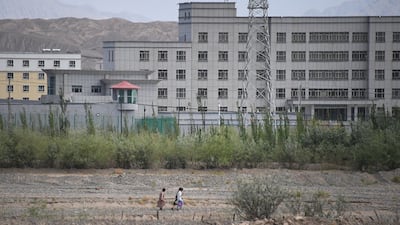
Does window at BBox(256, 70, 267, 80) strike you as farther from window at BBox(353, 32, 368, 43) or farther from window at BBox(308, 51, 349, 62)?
window at BBox(353, 32, 368, 43)

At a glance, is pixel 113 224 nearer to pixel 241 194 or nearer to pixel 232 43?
pixel 241 194

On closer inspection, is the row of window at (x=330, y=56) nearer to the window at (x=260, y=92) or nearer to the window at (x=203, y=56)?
the window at (x=260, y=92)

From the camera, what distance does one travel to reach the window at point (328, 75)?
86125mm

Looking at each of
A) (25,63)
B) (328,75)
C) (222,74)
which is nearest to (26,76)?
(25,63)

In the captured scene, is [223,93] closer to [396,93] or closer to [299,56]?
[299,56]

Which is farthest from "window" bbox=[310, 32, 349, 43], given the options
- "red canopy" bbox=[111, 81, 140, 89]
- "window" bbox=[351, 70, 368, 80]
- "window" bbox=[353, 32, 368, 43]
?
"red canopy" bbox=[111, 81, 140, 89]

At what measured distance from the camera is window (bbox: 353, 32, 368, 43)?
85.8m

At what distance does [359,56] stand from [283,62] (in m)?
7.26

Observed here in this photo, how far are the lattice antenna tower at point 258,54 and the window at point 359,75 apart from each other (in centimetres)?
855

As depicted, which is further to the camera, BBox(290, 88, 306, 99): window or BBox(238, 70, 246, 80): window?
BBox(290, 88, 306, 99): window

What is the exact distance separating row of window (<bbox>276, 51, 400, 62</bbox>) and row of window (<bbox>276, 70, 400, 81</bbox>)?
114 cm

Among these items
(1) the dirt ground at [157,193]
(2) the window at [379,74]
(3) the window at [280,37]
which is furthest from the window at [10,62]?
(1) the dirt ground at [157,193]

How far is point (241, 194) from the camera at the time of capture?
3384 cm

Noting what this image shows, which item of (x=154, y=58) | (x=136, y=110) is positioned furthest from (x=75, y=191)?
(x=154, y=58)
